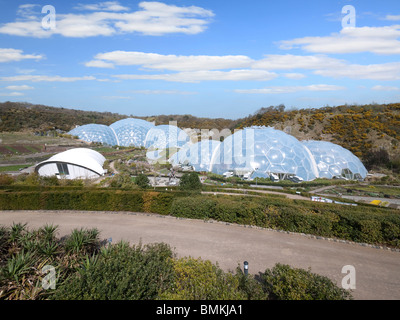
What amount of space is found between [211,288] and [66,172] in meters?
30.1

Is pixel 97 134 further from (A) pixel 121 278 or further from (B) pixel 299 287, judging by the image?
(B) pixel 299 287

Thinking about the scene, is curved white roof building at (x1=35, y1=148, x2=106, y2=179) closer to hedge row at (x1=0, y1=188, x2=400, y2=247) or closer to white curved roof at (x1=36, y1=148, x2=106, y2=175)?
white curved roof at (x1=36, y1=148, x2=106, y2=175)

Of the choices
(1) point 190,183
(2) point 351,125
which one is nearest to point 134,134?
(1) point 190,183

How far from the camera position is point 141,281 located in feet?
18.2

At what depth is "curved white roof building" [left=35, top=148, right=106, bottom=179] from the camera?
99.6ft

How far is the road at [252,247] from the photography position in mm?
7645

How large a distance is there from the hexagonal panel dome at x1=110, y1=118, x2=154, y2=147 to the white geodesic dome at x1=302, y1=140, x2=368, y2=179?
4386 centimetres

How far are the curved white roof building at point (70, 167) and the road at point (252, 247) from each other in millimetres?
17523

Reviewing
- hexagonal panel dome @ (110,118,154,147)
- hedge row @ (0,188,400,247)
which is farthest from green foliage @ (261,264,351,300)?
hexagonal panel dome @ (110,118,154,147)

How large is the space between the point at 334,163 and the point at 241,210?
90.2 ft

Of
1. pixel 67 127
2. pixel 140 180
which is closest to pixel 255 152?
pixel 140 180

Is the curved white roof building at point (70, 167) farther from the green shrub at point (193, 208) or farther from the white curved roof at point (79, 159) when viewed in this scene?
the green shrub at point (193, 208)

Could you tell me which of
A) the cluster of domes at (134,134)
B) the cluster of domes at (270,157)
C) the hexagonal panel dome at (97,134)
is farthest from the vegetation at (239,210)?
the hexagonal panel dome at (97,134)

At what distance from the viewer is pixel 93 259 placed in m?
6.54
